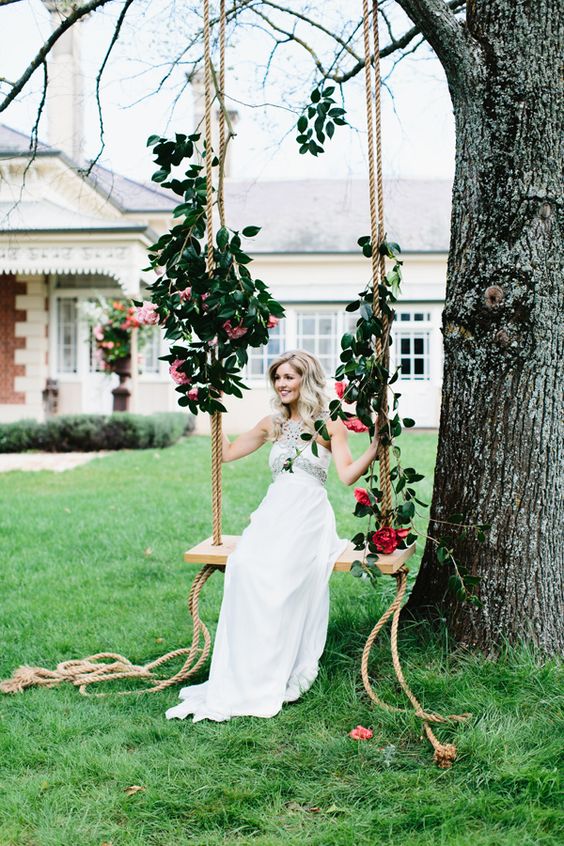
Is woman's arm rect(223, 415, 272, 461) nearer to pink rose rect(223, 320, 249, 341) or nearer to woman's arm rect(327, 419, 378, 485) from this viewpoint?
woman's arm rect(327, 419, 378, 485)

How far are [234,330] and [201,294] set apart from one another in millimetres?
197

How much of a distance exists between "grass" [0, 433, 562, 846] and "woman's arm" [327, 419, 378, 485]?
70 cm

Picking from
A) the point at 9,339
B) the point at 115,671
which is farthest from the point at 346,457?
the point at 9,339

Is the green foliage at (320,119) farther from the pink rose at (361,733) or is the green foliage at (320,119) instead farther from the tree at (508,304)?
the pink rose at (361,733)

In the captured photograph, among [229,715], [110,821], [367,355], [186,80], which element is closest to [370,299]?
[367,355]

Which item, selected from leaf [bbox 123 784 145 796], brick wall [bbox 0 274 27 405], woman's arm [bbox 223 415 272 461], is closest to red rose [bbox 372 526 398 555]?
woman's arm [bbox 223 415 272 461]

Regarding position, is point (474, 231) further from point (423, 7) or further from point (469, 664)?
point (469, 664)

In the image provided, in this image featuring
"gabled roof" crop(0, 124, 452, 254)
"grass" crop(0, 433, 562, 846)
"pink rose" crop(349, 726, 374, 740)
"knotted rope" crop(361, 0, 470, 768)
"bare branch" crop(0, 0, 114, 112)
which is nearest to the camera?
"grass" crop(0, 433, 562, 846)

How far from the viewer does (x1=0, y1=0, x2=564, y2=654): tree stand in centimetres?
330

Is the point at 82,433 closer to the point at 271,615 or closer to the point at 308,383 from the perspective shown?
the point at 308,383

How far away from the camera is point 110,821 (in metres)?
2.60

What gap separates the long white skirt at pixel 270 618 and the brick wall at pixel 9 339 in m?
11.9

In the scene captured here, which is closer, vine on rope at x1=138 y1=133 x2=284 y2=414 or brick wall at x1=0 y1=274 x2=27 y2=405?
vine on rope at x1=138 y1=133 x2=284 y2=414

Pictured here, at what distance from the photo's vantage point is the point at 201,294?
3.53m
